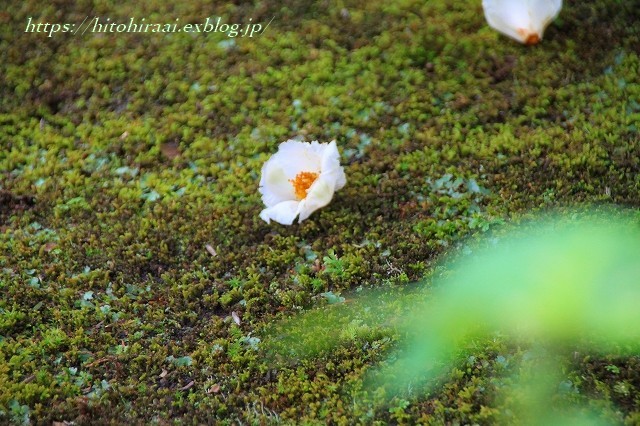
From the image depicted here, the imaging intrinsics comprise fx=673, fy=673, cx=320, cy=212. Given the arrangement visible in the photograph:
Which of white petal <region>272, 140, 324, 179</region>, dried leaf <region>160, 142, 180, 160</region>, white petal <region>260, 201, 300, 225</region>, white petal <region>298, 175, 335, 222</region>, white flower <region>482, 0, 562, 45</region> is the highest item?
white flower <region>482, 0, 562, 45</region>

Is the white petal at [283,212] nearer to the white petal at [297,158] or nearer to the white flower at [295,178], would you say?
the white flower at [295,178]

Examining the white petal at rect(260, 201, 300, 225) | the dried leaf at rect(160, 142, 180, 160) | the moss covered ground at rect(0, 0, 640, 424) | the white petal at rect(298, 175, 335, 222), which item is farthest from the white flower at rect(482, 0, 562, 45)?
the dried leaf at rect(160, 142, 180, 160)

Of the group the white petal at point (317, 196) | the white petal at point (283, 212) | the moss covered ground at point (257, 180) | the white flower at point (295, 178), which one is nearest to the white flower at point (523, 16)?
the moss covered ground at point (257, 180)

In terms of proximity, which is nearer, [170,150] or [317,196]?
[317,196]

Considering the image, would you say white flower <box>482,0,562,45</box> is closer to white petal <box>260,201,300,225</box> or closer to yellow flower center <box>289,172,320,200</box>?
yellow flower center <box>289,172,320,200</box>

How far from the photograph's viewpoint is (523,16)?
12.7 feet

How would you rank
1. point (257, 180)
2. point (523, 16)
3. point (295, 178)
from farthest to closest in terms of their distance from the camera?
point (523, 16) → point (257, 180) → point (295, 178)

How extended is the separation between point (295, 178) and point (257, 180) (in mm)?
358

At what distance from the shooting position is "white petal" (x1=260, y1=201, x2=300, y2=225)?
3260 millimetres

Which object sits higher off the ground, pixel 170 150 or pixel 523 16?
pixel 523 16

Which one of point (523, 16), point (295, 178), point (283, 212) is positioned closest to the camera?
point (283, 212)

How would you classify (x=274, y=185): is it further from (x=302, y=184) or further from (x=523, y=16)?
(x=523, y=16)

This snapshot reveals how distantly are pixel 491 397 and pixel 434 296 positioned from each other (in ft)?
1.74

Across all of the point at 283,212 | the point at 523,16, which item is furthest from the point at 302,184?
the point at 523,16
